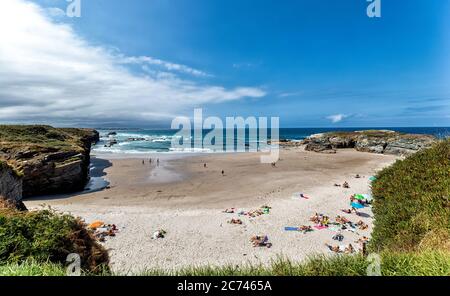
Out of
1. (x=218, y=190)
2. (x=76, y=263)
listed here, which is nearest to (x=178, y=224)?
(x=218, y=190)

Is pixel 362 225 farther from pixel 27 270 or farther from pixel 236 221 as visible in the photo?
pixel 27 270

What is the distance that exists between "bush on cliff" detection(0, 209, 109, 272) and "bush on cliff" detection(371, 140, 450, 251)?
6.75 meters

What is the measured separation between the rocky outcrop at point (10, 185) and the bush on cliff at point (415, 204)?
12233 millimetres

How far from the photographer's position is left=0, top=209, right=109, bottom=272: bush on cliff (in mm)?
4332

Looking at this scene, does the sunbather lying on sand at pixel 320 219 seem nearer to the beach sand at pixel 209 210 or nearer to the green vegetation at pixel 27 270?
the beach sand at pixel 209 210

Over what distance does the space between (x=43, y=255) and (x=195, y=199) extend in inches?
643

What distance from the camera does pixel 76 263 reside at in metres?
4.64

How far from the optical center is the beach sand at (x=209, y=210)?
11875 mm

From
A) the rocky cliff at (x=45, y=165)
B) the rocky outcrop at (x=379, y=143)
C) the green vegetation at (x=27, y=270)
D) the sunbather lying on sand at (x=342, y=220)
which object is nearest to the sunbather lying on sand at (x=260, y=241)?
the sunbather lying on sand at (x=342, y=220)

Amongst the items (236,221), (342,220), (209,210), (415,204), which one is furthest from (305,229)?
(415,204)

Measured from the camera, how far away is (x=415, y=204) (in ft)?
20.0

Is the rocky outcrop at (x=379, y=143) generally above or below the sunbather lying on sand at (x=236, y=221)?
above

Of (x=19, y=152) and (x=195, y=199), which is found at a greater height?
(x=19, y=152)
